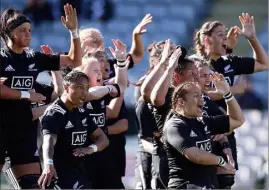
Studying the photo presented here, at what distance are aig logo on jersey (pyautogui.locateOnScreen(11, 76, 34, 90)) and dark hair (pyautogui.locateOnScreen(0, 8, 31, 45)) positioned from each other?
307mm

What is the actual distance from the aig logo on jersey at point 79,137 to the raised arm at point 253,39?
208cm

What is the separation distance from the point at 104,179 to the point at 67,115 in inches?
41.6

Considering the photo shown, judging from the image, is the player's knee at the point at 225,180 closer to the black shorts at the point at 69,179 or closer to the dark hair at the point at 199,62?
the dark hair at the point at 199,62

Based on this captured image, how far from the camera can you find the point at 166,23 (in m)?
17.8

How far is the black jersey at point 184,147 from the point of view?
23.6 ft

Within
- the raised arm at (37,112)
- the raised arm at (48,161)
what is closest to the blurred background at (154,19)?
the raised arm at (37,112)

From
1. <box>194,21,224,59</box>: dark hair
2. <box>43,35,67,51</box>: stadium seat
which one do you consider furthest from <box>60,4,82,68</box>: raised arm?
<box>43,35,67,51</box>: stadium seat

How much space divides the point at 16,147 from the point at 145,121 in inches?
55.6

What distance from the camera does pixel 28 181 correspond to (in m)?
7.60

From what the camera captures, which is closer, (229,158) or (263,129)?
(229,158)

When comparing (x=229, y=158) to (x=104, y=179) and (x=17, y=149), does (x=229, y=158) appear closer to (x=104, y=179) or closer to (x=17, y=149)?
(x=104, y=179)

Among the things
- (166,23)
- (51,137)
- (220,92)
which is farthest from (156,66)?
(166,23)

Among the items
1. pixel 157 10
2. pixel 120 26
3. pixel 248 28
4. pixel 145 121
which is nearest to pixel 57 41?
pixel 120 26

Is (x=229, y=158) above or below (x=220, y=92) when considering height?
below
